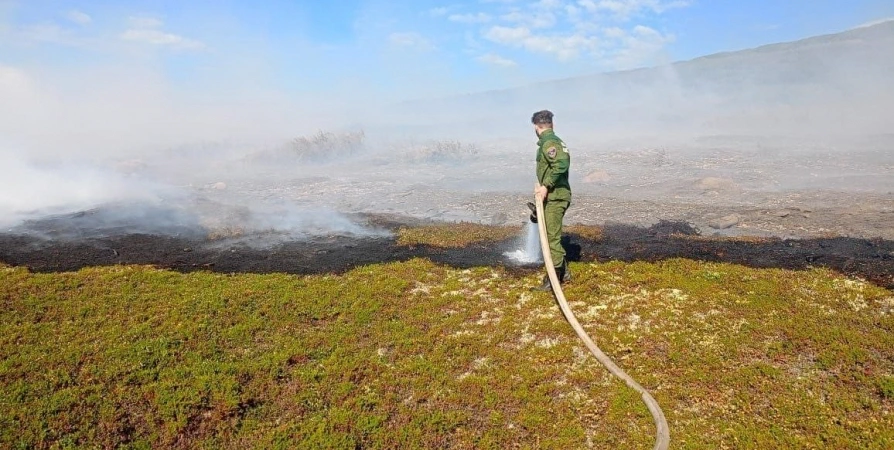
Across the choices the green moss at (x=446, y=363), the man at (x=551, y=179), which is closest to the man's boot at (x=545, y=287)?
the man at (x=551, y=179)

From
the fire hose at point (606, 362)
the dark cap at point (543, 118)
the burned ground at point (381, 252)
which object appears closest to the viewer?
the fire hose at point (606, 362)

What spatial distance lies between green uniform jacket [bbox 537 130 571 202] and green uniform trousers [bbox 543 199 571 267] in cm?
15

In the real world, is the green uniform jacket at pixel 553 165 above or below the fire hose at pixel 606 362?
above

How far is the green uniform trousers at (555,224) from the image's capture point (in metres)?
11.8

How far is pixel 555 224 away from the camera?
11.9 m

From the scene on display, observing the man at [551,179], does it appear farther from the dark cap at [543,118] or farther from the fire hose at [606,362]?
the fire hose at [606,362]

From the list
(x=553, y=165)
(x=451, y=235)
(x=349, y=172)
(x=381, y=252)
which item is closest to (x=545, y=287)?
(x=553, y=165)

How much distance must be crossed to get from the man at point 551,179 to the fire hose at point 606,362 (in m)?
0.38

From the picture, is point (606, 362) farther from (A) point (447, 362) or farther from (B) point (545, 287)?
(B) point (545, 287)

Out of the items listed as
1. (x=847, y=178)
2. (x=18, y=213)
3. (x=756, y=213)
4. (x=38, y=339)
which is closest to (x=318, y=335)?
(x=38, y=339)

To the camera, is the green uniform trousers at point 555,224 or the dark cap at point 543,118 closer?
the dark cap at point 543,118

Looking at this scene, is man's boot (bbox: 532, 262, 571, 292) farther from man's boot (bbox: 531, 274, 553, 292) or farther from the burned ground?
the burned ground

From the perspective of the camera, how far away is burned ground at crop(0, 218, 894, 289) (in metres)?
14.8

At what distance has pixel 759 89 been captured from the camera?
15388 cm
